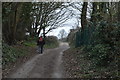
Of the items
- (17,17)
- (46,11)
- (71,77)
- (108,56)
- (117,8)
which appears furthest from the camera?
(46,11)

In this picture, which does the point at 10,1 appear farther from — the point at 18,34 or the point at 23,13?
the point at 18,34

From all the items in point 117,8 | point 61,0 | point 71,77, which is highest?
point 61,0

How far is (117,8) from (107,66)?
3593 mm

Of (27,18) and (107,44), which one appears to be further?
(27,18)

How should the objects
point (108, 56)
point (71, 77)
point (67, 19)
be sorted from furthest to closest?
1. point (67, 19)
2. point (108, 56)
3. point (71, 77)

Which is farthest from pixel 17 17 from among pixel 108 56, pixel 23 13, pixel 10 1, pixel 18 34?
pixel 108 56

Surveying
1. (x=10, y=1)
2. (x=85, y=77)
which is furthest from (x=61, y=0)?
(x=85, y=77)

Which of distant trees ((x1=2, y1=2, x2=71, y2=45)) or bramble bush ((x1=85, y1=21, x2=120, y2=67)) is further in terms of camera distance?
distant trees ((x1=2, y1=2, x2=71, y2=45))

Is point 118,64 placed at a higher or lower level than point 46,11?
lower

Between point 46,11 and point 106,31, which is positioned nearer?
point 106,31

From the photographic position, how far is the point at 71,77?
37.4 ft

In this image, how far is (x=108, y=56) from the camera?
12.5 metres

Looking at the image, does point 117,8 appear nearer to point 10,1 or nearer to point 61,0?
point 10,1

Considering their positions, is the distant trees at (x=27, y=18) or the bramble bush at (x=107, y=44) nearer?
the bramble bush at (x=107, y=44)
